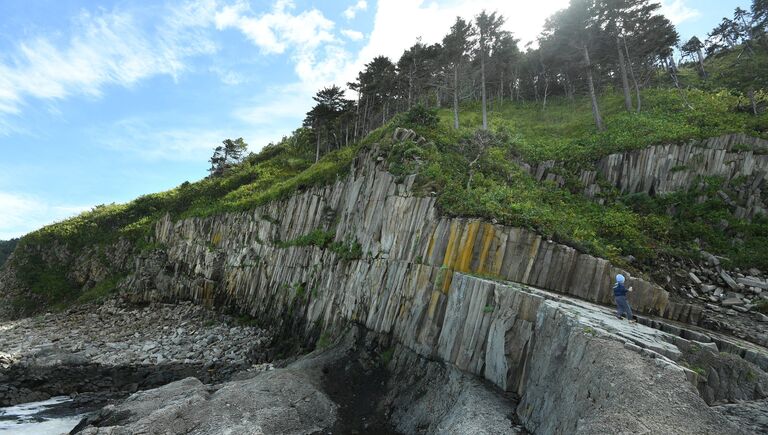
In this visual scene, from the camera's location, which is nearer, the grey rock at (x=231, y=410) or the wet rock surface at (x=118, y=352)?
the grey rock at (x=231, y=410)

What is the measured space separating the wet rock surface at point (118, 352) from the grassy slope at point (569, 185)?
15185 mm

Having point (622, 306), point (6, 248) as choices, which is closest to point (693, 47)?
point (622, 306)

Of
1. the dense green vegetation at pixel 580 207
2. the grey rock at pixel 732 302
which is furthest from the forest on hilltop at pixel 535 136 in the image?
the grey rock at pixel 732 302

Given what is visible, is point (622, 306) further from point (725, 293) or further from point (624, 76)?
point (624, 76)

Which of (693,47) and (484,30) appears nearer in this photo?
(484,30)

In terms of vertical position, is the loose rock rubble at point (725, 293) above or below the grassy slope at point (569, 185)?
below

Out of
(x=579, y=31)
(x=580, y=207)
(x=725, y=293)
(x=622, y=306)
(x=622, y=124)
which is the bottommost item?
(x=725, y=293)

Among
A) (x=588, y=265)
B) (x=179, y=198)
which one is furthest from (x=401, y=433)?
(x=179, y=198)

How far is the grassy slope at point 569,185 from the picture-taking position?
21.3m

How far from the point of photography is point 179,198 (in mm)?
60531

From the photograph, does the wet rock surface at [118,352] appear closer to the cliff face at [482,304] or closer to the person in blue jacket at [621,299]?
the cliff face at [482,304]

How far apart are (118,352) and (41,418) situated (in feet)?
42.3

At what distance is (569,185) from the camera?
30359mm

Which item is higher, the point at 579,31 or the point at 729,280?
the point at 579,31
